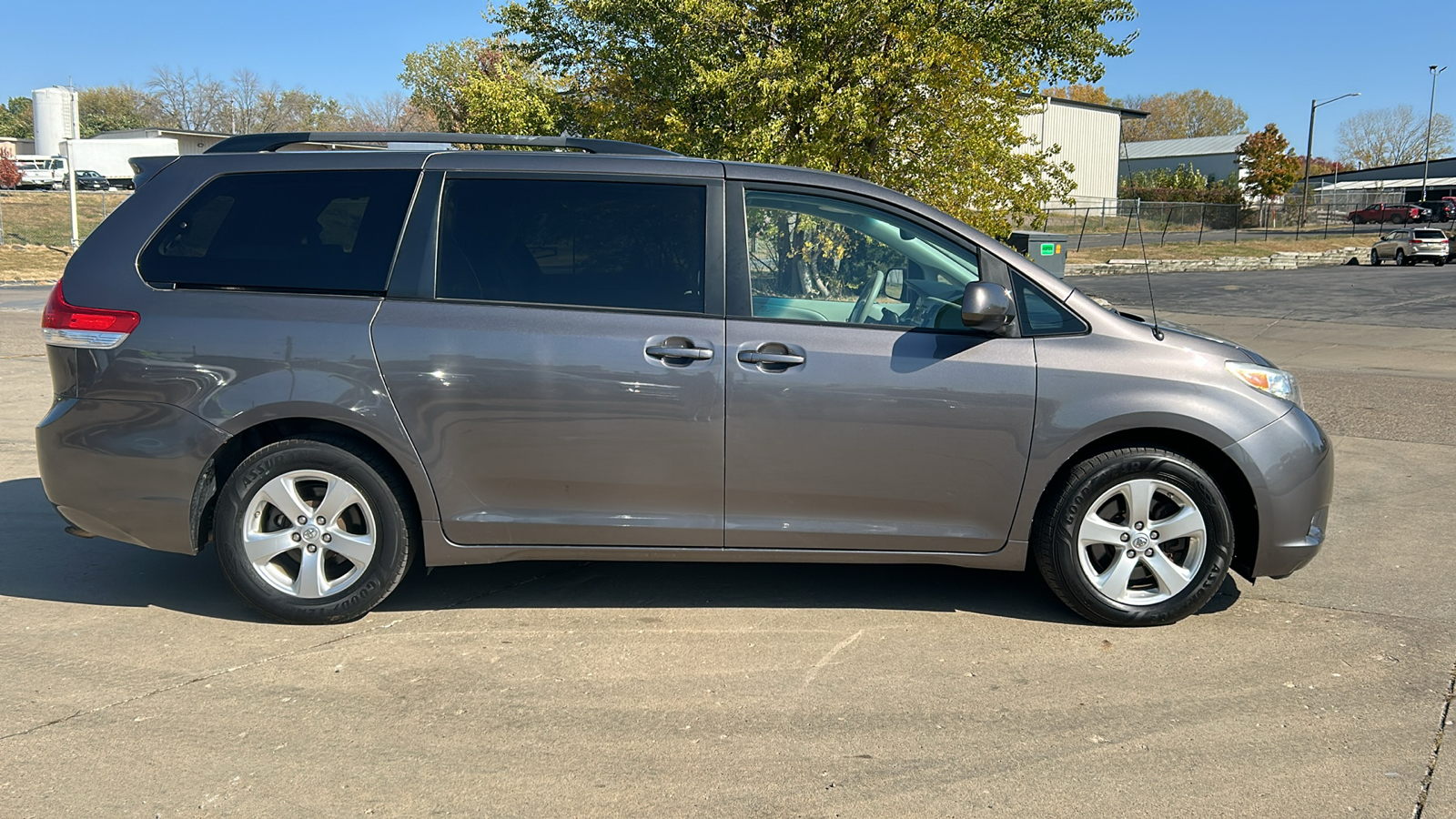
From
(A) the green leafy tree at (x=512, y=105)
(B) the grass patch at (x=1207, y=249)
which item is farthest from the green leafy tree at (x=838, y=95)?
(B) the grass patch at (x=1207, y=249)

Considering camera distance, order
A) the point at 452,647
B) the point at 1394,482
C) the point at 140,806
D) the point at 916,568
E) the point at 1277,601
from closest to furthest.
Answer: the point at 140,806 < the point at 452,647 < the point at 1277,601 < the point at 916,568 < the point at 1394,482

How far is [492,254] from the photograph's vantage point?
4.46 meters

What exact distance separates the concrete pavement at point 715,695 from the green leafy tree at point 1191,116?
11233 centimetres

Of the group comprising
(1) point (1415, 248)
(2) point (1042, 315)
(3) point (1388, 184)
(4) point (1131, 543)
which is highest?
(3) point (1388, 184)

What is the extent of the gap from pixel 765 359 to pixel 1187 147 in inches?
3464

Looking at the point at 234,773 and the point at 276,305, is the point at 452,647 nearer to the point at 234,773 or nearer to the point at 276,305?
the point at 234,773

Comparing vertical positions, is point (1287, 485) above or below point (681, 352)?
below

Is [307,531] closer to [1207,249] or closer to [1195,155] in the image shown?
[1207,249]

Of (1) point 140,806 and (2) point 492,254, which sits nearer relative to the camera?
(1) point 140,806

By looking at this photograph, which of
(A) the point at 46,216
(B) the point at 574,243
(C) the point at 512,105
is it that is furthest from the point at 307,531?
(A) the point at 46,216

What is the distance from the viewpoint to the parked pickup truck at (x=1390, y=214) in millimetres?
61969

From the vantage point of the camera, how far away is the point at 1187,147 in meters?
83.4

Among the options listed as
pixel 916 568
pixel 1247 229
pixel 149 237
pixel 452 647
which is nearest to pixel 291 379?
pixel 149 237

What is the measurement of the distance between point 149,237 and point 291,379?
88 cm
